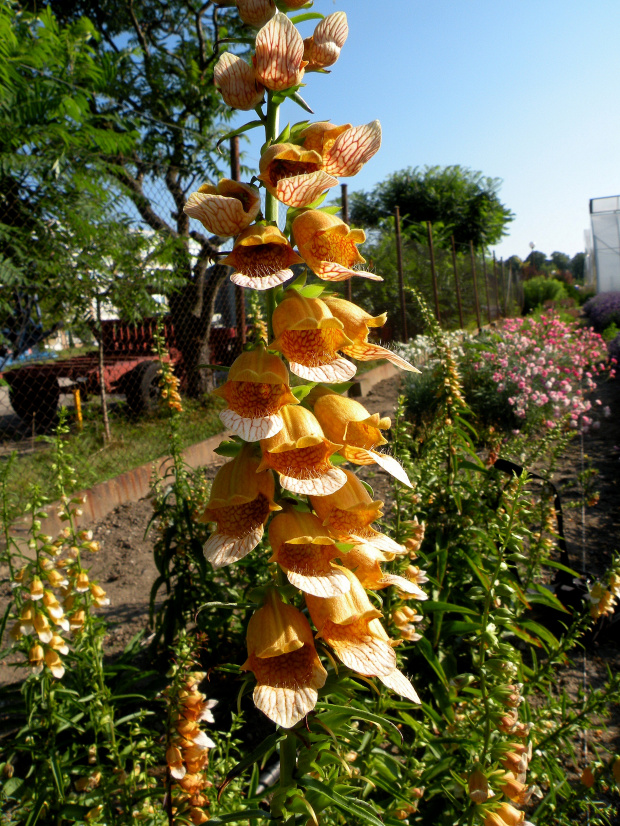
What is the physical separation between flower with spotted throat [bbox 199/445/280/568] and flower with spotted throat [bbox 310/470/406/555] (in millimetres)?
98

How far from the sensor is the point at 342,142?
3.39 feet

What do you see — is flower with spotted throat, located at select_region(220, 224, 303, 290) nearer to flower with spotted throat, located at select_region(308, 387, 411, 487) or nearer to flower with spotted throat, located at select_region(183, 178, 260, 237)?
flower with spotted throat, located at select_region(183, 178, 260, 237)

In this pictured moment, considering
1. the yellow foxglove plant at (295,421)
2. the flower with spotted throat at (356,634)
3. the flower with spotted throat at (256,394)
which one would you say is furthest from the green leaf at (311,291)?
the flower with spotted throat at (356,634)

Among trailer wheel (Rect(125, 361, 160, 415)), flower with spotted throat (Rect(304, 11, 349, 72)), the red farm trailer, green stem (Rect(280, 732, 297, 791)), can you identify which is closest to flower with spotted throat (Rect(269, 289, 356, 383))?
flower with spotted throat (Rect(304, 11, 349, 72))

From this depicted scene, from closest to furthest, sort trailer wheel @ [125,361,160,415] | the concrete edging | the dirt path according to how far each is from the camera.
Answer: the dirt path < the concrete edging < trailer wheel @ [125,361,160,415]

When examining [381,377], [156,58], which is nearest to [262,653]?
[381,377]

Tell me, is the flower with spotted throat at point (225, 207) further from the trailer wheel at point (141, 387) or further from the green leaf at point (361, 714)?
the trailer wheel at point (141, 387)

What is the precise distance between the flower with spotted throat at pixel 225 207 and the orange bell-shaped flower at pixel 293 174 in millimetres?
46

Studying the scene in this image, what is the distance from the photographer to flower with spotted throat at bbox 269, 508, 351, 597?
36.1 inches

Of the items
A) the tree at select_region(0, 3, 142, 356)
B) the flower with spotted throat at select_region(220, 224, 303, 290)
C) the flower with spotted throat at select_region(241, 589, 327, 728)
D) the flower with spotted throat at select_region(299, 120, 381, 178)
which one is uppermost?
the tree at select_region(0, 3, 142, 356)

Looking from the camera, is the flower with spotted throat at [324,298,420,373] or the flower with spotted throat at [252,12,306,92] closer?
the flower with spotted throat at [252,12,306,92]

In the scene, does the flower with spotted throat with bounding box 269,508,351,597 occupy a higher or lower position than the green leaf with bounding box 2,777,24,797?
higher

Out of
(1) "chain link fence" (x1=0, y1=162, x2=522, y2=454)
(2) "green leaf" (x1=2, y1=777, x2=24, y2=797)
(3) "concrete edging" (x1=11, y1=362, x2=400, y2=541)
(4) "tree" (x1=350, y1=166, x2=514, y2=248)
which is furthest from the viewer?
(4) "tree" (x1=350, y1=166, x2=514, y2=248)

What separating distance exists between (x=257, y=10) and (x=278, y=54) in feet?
0.51
